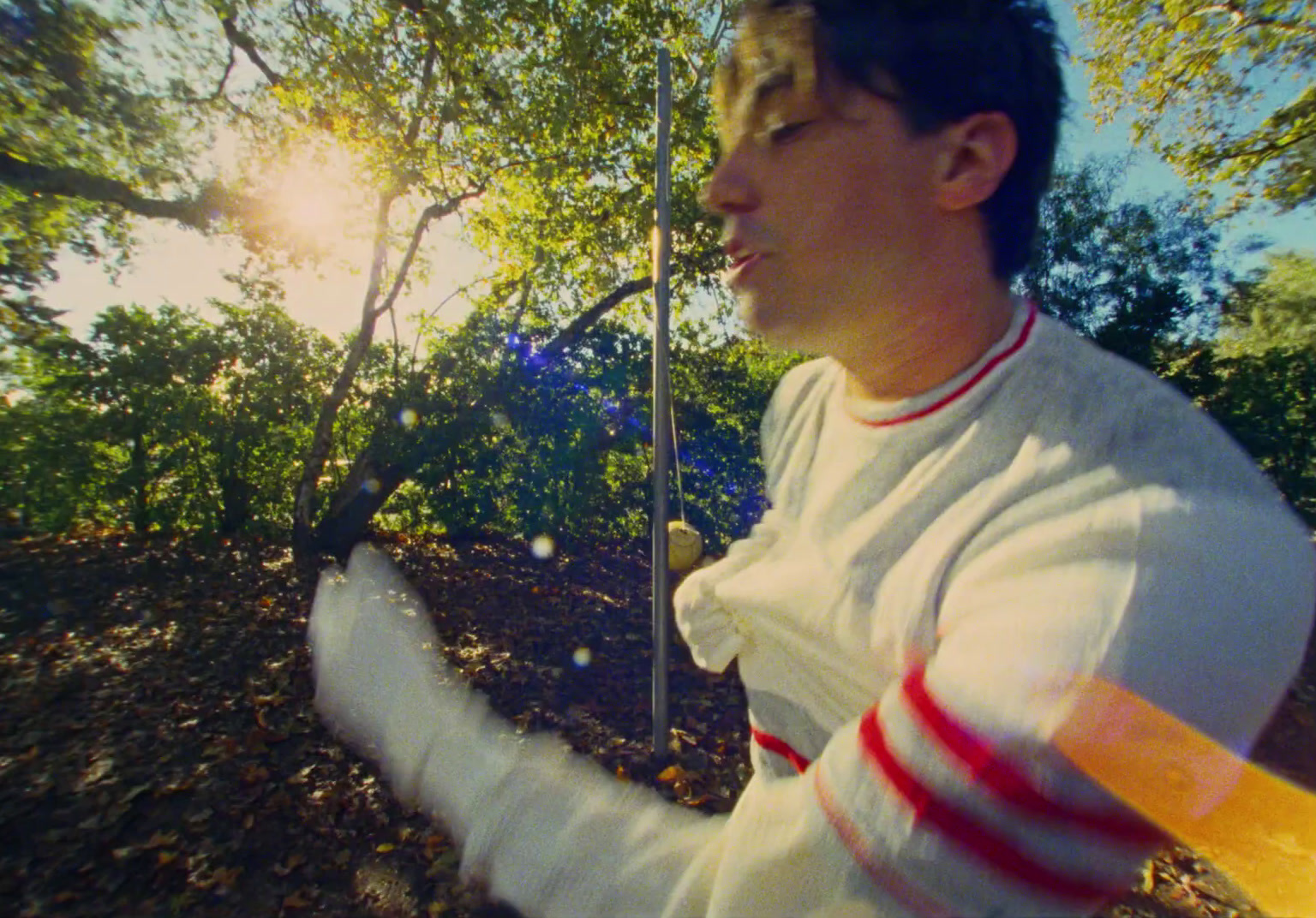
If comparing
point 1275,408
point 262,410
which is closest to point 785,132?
point 262,410

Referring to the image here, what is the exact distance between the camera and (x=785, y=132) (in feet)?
3.13

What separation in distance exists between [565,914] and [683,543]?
2.85 metres

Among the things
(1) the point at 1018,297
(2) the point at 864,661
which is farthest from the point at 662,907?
(1) the point at 1018,297

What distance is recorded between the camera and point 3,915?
10.8 feet

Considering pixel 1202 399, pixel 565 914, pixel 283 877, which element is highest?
pixel 1202 399

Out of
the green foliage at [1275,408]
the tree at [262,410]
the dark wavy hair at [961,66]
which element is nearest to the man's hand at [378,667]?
the dark wavy hair at [961,66]

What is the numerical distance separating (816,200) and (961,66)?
30 centimetres

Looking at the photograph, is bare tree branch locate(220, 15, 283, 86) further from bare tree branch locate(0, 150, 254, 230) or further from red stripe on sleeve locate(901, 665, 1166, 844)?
red stripe on sleeve locate(901, 665, 1166, 844)

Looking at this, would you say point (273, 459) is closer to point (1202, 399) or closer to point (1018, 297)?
point (1018, 297)

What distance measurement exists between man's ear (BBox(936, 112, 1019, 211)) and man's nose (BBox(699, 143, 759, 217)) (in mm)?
→ 265

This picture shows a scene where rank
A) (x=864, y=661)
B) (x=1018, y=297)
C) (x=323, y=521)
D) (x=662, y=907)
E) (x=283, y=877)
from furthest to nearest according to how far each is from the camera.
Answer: (x=323, y=521), (x=283, y=877), (x=1018, y=297), (x=864, y=661), (x=662, y=907)

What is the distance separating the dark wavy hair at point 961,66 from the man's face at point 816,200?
3 centimetres

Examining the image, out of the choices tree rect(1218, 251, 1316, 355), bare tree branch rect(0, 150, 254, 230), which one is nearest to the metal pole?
bare tree branch rect(0, 150, 254, 230)

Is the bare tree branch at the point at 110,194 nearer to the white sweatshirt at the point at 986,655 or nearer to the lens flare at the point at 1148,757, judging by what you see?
the white sweatshirt at the point at 986,655
